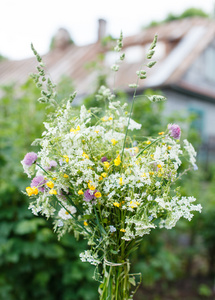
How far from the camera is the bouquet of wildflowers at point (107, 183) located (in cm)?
114

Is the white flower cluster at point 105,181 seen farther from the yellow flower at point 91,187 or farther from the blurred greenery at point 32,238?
the blurred greenery at point 32,238

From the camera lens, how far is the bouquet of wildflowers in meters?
1.14

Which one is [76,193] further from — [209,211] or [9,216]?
[209,211]

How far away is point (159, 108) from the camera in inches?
143

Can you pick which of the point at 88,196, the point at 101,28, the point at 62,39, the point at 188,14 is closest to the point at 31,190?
the point at 88,196

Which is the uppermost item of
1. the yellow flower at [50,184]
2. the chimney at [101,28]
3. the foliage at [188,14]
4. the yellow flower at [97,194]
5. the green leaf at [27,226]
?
the foliage at [188,14]

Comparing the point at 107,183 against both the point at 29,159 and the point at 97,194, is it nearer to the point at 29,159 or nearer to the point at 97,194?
the point at 97,194

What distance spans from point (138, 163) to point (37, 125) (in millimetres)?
2266

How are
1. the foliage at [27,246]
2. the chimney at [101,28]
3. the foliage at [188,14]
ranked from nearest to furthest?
the foliage at [27,246]
the chimney at [101,28]
the foliage at [188,14]

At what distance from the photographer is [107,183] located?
45.0 inches

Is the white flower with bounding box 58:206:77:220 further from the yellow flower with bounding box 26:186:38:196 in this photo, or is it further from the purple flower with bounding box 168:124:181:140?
the purple flower with bounding box 168:124:181:140

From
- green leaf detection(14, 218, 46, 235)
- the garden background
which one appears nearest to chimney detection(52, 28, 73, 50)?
the garden background

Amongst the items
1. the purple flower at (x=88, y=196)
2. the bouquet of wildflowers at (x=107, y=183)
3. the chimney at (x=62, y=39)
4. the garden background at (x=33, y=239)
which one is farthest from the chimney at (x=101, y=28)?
the purple flower at (x=88, y=196)

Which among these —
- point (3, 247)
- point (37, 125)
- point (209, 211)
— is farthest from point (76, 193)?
point (209, 211)
